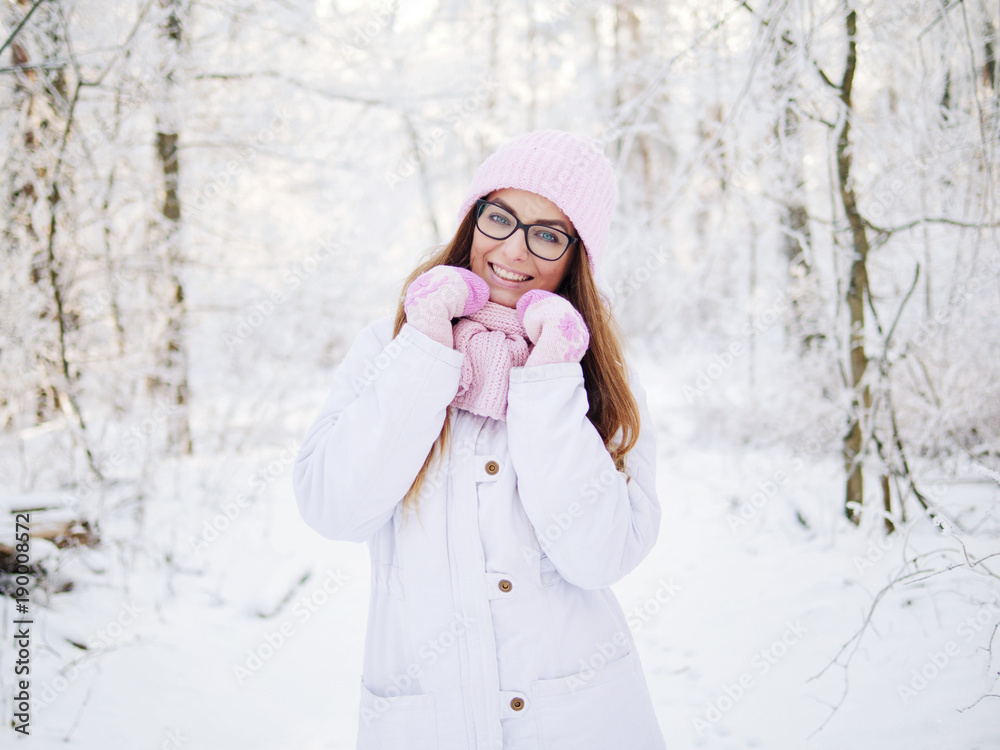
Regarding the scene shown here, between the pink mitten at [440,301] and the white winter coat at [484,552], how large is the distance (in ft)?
0.12

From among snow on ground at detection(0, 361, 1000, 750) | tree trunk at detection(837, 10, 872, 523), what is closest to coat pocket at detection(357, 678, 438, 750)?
snow on ground at detection(0, 361, 1000, 750)

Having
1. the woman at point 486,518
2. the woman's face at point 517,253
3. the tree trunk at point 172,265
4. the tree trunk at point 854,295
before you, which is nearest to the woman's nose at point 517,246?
the woman's face at point 517,253

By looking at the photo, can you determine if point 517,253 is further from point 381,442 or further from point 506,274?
point 381,442

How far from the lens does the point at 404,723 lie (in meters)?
1.22

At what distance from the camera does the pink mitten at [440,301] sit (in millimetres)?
1284

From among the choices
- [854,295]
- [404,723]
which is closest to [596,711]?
[404,723]

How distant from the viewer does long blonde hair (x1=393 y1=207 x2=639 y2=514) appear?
4.58 ft

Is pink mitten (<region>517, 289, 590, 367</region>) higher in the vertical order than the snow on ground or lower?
higher

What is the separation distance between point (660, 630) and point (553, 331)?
2219mm

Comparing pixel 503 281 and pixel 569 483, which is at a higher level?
pixel 503 281

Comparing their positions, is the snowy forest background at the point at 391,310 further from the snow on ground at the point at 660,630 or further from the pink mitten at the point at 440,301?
the pink mitten at the point at 440,301

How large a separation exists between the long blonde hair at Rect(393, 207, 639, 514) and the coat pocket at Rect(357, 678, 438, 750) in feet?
1.31

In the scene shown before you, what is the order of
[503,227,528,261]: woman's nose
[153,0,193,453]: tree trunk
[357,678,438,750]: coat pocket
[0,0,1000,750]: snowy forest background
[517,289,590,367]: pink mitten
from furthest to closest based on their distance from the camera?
[153,0,193,453]: tree trunk, [0,0,1000,750]: snowy forest background, [503,227,528,261]: woman's nose, [517,289,590,367]: pink mitten, [357,678,438,750]: coat pocket

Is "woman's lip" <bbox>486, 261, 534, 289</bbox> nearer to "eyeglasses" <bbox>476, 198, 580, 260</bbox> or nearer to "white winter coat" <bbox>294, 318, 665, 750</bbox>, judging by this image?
"eyeglasses" <bbox>476, 198, 580, 260</bbox>
